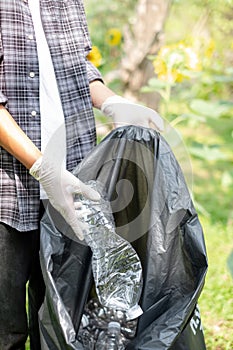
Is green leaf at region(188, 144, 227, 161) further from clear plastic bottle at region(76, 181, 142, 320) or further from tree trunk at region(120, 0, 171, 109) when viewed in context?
clear plastic bottle at region(76, 181, 142, 320)

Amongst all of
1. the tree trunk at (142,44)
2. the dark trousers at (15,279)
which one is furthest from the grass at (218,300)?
the tree trunk at (142,44)

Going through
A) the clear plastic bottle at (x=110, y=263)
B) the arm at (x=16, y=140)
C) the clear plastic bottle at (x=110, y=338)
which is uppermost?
the arm at (x=16, y=140)

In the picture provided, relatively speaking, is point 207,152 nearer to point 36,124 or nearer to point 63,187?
point 36,124

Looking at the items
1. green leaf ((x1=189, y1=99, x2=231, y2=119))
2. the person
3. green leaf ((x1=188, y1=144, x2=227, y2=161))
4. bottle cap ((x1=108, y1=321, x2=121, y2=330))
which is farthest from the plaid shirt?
green leaf ((x1=188, y1=144, x2=227, y2=161))

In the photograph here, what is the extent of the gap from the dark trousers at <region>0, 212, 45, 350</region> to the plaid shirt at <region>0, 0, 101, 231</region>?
2.2 inches

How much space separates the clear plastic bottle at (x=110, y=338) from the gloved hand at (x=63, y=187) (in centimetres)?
26

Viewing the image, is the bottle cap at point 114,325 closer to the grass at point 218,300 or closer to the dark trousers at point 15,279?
the dark trousers at point 15,279

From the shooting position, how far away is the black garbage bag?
161 cm

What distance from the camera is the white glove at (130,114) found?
1874 mm

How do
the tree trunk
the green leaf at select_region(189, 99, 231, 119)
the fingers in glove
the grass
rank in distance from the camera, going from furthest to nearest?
the tree trunk < the green leaf at select_region(189, 99, 231, 119) < the grass < the fingers in glove

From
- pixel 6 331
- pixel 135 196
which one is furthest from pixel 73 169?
pixel 6 331

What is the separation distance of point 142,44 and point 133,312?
107 inches

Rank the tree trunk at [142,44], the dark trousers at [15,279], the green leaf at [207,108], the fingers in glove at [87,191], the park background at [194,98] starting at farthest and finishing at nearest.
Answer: the tree trunk at [142,44], the green leaf at [207,108], the park background at [194,98], the dark trousers at [15,279], the fingers in glove at [87,191]

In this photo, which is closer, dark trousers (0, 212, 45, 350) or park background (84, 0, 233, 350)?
dark trousers (0, 212, 45, 350)
